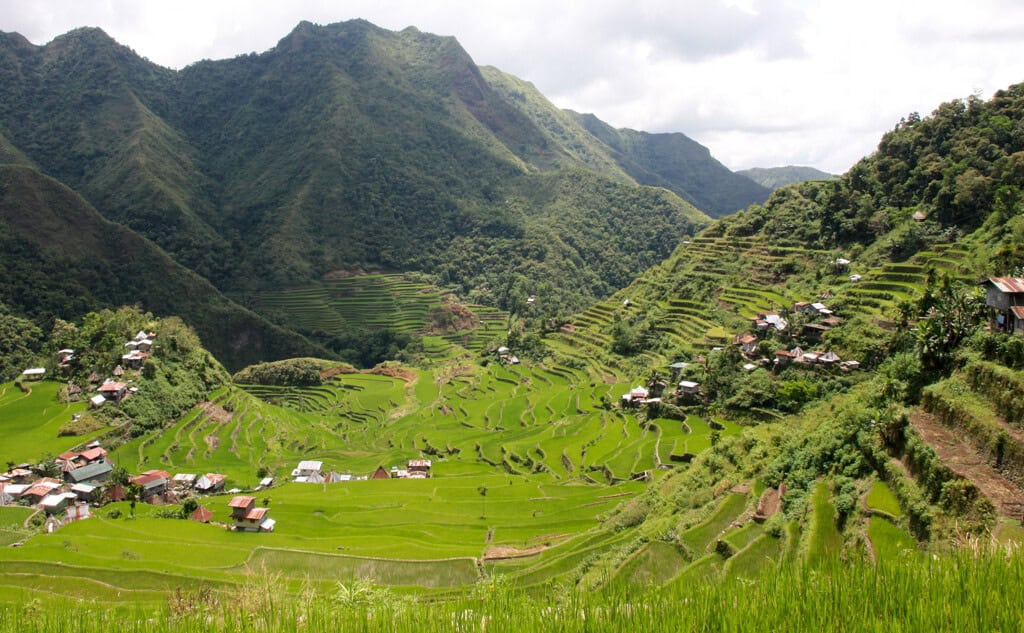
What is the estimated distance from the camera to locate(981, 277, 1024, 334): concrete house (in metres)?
17.2

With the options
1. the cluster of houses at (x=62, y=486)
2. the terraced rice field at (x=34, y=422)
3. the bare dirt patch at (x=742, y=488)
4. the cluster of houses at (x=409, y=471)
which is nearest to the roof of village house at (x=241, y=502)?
the cluster of houses at (x=62, y=486)

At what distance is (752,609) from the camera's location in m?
4.04

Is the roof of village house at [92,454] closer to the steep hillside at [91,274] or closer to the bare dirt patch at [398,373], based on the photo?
the bare dirt patch at [398,373]

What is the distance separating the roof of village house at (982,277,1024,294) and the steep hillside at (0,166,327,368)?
73188 mm

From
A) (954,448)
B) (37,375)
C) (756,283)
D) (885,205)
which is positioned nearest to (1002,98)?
(885,205)

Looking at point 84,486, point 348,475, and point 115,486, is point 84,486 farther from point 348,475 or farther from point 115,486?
point 348,475

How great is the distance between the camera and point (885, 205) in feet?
165

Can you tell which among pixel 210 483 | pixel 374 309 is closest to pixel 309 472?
pixel 210 483

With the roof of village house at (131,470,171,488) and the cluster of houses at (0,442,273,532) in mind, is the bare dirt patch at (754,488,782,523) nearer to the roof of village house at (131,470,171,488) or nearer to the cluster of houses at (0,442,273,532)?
the cluster of houses at (0,442,273,532)

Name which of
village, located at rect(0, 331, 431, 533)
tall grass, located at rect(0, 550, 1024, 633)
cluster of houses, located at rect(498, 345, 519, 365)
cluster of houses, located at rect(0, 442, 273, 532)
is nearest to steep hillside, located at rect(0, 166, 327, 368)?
cluster of houses, located at rect(498, 345, 519, 365)

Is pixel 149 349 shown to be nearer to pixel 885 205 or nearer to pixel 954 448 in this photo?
pixel 954 448

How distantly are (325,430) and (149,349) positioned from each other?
642 inches

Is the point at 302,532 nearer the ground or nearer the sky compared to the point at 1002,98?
nearer the ground

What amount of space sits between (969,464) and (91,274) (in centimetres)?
8310
